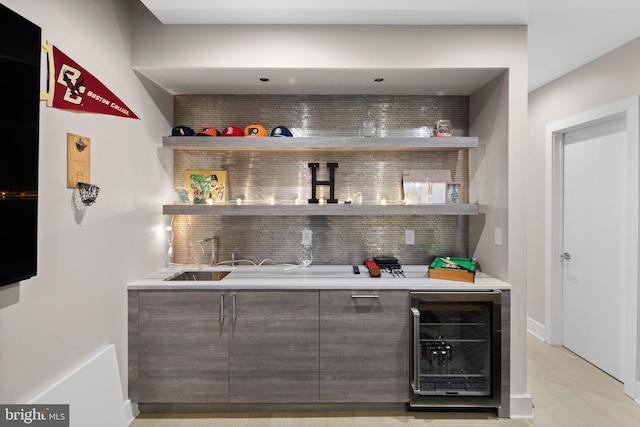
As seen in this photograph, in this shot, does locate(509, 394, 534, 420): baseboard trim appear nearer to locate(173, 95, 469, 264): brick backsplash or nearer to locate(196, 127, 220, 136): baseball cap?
locate(173, 95, 469, 264): brick backsplash

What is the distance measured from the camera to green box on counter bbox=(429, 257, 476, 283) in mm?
2473

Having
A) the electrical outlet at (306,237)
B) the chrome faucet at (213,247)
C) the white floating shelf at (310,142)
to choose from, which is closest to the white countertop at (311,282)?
the chrome faucet at (213,247)

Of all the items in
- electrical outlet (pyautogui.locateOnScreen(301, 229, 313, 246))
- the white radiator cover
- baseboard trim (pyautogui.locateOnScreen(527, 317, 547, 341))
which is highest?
electrical outlet (pyautogui.locateOnScreen(301, 229, 313, 246))

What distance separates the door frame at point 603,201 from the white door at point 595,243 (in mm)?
58

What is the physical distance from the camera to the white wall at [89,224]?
1579mm

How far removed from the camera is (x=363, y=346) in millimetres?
2391

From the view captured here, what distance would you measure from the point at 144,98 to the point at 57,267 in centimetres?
137

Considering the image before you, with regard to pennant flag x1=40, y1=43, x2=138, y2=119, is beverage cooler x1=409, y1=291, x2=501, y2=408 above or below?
below

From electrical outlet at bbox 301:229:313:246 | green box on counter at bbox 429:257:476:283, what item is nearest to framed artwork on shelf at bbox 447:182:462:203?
green box on counter at bbox 429:257:476:283

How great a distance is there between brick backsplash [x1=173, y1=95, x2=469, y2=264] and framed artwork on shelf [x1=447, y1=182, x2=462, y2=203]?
0.10 meters

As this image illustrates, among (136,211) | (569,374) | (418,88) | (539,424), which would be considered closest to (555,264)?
(569,374)

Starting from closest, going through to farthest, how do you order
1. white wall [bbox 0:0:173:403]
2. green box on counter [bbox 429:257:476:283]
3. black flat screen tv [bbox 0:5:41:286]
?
1. black flat screen tv [bbox 0:5:41:286]
2. white wall [bbox 0:0:173:403]
3. green box on counter [bbox 429:257:476:283]

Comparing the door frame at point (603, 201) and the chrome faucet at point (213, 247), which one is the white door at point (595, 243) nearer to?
the door frame at point (603, 201)

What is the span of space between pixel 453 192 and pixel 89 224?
2563 millimetres
